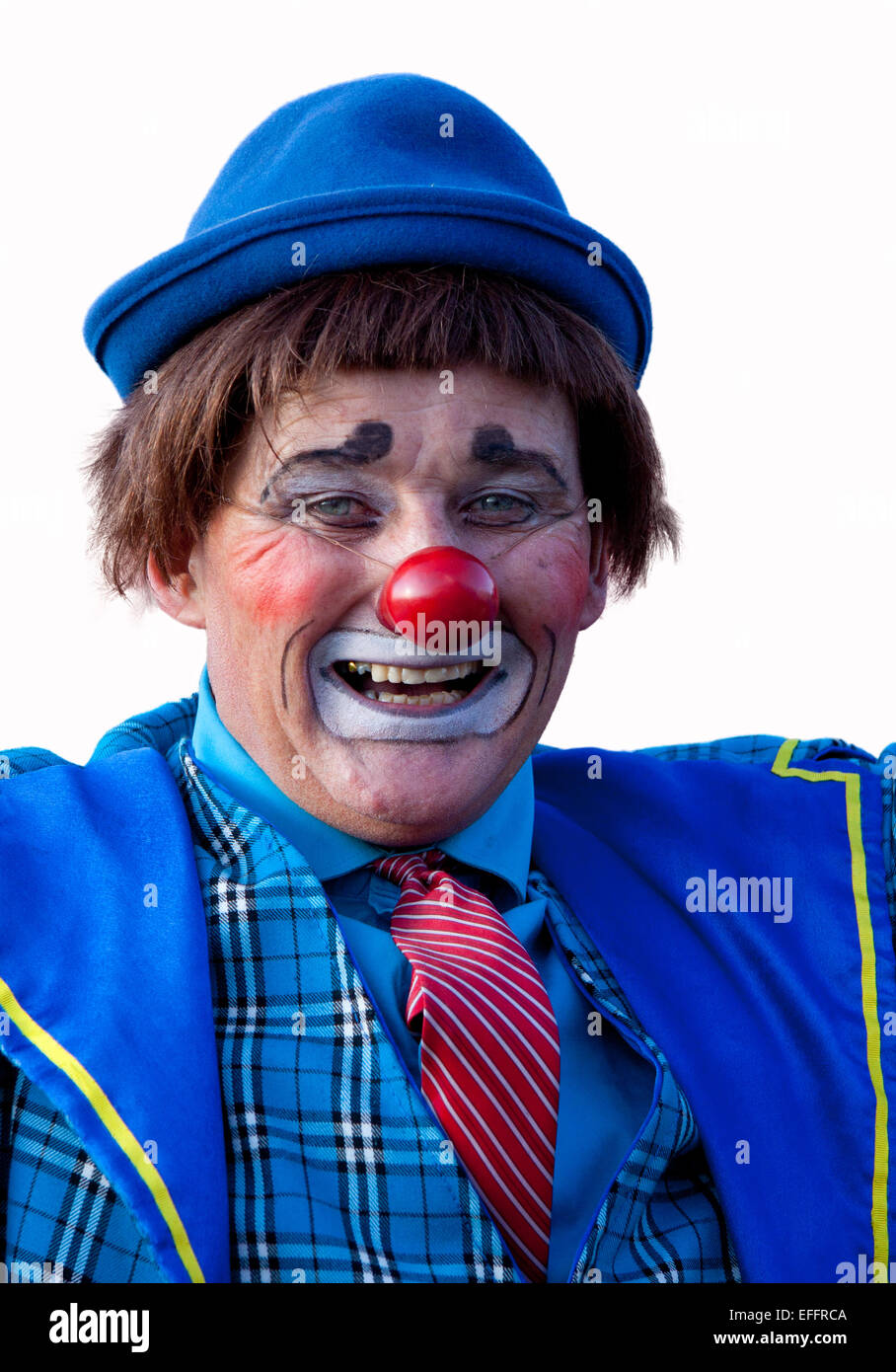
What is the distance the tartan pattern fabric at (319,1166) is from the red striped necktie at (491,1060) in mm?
36

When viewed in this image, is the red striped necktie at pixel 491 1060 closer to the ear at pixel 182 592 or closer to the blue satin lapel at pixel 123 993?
the blue satin lapel at pixel 123 993

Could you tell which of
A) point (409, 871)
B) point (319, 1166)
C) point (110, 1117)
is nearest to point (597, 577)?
point (409, 871)

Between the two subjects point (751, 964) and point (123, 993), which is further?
point (751, 964)

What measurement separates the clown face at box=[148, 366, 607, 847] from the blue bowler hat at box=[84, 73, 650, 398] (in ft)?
0.47

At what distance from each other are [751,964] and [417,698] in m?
0.56

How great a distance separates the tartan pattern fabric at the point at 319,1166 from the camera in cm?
151

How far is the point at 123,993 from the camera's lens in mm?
1540

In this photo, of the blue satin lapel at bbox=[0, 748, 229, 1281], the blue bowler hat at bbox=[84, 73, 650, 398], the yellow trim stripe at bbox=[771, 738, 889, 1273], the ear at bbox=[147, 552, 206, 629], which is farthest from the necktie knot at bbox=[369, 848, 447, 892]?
the blue bowler hat at bbox=[84, 73, 650, 398]

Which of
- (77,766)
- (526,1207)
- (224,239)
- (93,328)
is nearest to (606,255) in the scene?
(224,239)

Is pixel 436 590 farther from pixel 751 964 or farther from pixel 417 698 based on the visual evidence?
pixel 751 964

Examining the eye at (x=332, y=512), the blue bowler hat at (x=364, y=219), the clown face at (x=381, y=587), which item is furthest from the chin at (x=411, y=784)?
the blue bowler hat at (x=364, y=219)

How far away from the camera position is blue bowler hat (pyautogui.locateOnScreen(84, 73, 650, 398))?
5.63ft

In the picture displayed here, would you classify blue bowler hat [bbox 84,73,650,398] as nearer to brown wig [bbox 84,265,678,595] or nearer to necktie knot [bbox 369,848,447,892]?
brown wig [bbox 84,265,678,595]
